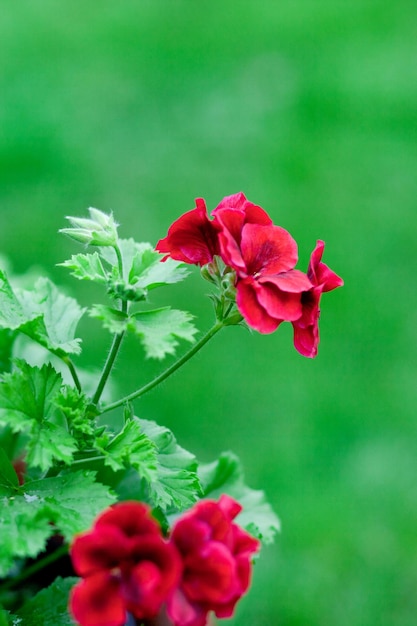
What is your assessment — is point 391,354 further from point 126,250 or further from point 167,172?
point 126,250

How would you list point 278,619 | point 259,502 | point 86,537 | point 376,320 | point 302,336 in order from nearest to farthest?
point 86,537 < point 302,336 < point 259,502 < point 278,619 < point 376,320

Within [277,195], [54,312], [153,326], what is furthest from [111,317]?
[277,195]

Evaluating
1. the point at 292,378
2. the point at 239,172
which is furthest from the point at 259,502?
the point at 239,172

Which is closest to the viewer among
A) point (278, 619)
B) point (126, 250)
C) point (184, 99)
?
point (126, 250)

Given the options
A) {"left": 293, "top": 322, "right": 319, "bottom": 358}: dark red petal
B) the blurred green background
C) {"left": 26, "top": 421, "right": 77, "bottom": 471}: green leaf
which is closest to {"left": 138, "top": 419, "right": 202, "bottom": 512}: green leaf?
{"left": 26, "top": 421, "right": 77, "bottom": 471}: green leaf

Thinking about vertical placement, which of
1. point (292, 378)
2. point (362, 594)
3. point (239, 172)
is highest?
point (239, 172)

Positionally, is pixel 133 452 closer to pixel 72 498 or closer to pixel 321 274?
pixel 72 498

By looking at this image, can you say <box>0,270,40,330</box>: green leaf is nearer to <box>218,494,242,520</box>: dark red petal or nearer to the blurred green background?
<box>218,494,242,520</box>: dark red petal
